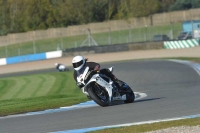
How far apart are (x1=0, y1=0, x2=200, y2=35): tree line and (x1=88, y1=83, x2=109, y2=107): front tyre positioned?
63.5 metres

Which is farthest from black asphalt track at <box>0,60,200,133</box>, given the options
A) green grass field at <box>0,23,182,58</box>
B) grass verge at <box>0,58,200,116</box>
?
green grass field at <box>0,23,182,58</box>

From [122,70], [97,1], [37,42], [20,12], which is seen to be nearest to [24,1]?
[20,12]

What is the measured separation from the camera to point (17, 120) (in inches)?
530

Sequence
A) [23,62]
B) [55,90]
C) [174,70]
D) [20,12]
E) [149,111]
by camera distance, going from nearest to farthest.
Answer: [149,111] < [55,90] < [174,70] < [23,62] < [20,12]

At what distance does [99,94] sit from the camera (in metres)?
14.8

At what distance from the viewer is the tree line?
80.5 m

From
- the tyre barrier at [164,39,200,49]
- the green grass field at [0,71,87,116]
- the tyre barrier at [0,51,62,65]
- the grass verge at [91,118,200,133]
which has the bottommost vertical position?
the tyre barrier at [0,51,62,65]

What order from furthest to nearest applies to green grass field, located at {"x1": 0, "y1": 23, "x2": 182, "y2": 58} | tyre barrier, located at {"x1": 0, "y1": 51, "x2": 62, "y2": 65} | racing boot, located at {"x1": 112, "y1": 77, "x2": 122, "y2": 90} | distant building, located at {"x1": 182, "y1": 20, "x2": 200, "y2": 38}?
1. green grass field, located at {"x1": 0, "y1": 23, "x2": 182, "y2": 58}
2. tyre barrier, located at {"x1": 0, "y1": 51, "x2": 62, "y2": 65}
3. distant building, located at {"x1": 182, "y1": 20, "x2": 200, "y2": 38}
4. racing boot, located at {"x1": 112, "y1": 77, "x2": 122, "y2": 90}

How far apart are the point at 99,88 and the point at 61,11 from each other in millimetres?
69205

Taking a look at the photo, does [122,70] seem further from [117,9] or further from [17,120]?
[117,9]

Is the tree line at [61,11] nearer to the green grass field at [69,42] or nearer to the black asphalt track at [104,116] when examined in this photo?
the green grass field at [69,42]

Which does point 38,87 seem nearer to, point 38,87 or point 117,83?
point 38,87

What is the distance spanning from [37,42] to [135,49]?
15727 mm

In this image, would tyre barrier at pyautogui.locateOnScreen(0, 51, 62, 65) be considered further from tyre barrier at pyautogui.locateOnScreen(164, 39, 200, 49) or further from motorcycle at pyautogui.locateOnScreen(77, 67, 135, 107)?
motorcycle at pyautogui.locateOnScreen(77, 67, 135, 107)
